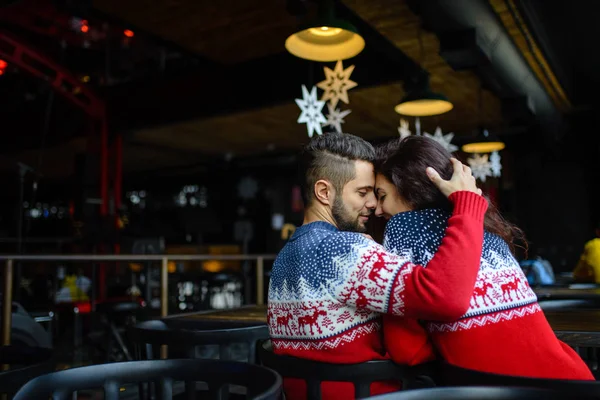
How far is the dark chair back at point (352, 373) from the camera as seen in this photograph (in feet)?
3.86

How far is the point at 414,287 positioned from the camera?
1.17m

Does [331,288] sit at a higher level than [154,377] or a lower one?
higher

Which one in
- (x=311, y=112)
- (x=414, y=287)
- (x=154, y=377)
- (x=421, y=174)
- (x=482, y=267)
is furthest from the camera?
(x=311, y=112)

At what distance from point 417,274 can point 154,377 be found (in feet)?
1.89

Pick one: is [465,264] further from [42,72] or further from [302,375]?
[42,72]

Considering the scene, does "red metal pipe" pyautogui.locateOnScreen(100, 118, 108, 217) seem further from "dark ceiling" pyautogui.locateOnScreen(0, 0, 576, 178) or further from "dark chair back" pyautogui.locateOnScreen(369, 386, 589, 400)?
"dark chair back" pyautogui.locateOnScreen(369, 386, 589, 400)

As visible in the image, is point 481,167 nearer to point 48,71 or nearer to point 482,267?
point 48,71

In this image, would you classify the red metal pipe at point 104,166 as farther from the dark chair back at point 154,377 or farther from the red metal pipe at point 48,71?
the dark chair back at point 154,377

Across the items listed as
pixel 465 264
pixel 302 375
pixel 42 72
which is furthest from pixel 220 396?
pixel 42 72

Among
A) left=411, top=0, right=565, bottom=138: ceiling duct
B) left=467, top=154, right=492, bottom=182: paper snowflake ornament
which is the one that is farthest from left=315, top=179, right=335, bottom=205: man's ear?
left=467, top=154, right=492, bottom=182: paper snowflake ornament

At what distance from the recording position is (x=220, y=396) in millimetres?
1034

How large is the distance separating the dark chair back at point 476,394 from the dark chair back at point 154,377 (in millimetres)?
237

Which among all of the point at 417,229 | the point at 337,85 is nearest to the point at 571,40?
the point at 337,85

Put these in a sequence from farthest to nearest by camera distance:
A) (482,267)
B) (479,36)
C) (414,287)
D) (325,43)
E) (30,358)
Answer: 1. (479,36)
2. (325,43)
3. (30,358)
4. (482,267)
5. (414,287)
